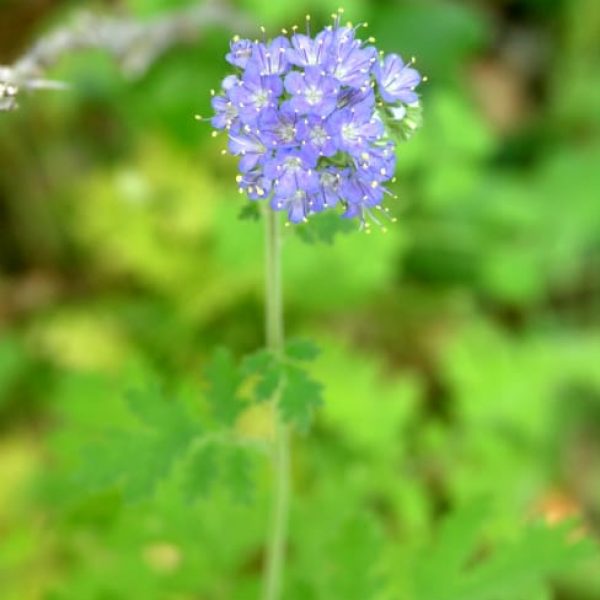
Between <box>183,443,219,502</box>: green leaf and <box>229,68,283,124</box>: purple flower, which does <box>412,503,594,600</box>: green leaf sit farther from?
<box>229,68,283,124</box>: purple flower

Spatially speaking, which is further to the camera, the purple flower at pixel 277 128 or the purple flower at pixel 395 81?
the purple flower at pixel 395 81

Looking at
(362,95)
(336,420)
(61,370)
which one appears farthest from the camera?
(61,370)

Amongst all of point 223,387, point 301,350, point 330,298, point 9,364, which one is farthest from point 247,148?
point 9,364

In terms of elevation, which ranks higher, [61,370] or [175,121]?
[175,121]

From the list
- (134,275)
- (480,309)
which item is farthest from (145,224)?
(480,309)

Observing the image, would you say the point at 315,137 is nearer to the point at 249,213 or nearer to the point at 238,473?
the point at 249,213

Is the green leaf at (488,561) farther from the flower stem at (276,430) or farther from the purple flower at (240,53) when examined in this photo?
the purple flower at (240,53)

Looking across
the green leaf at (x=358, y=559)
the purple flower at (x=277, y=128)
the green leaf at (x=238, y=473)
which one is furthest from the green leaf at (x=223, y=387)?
the purple flower at (x=277, y=128)

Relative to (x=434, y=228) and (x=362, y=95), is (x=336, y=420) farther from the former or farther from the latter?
(x=362, y=95)
